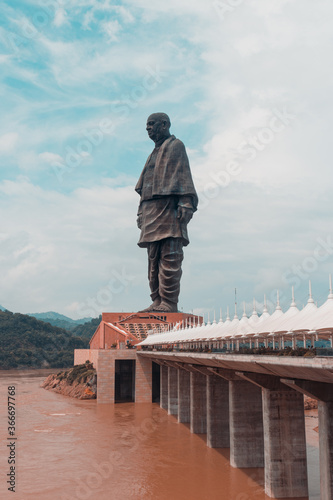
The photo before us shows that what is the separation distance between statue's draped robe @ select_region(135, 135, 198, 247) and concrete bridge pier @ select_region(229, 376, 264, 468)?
43.8 metres

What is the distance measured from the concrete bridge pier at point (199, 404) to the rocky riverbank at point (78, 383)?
74.2 ft

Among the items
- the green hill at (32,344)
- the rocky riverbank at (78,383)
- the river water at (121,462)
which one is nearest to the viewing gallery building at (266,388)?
the river water at (121,462)

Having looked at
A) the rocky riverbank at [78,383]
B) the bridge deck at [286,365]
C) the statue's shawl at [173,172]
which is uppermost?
the statue's shawl at [173,172]

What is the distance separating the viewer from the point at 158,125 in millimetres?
70688

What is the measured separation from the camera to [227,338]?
2559 cm

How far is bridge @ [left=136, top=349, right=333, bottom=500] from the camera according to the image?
16891mm

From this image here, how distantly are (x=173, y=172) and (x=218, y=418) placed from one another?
44370 millimetres

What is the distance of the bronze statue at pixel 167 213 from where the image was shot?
6881 centimetres

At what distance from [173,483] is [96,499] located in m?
4.02

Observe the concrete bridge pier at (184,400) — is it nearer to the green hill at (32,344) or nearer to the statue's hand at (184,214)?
the statue's hand at (184,214)

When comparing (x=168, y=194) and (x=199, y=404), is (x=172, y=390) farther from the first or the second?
(x=168, y=194)

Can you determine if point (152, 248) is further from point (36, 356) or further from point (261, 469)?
point (36, 356)

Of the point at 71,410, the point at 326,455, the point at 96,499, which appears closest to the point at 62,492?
the point at 96,499

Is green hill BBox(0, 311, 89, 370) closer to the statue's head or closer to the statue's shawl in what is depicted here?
the statue's shawl
